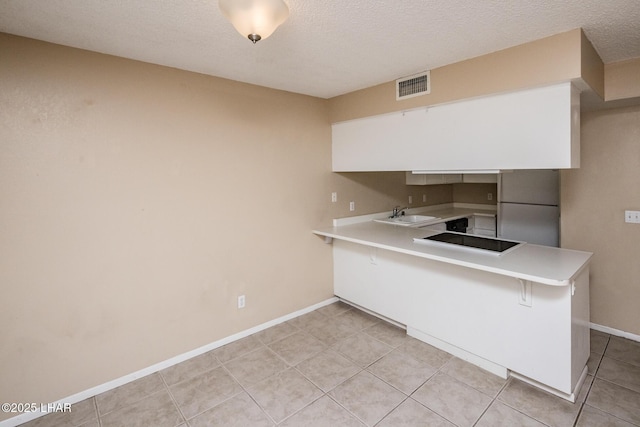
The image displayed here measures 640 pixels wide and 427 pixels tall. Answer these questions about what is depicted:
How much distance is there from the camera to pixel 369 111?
301cm

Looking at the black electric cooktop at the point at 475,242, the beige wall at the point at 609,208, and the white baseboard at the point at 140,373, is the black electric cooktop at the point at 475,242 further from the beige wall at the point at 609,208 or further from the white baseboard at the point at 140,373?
the white baseboard at the point at 140,373

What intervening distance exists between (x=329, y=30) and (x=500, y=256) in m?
1.87

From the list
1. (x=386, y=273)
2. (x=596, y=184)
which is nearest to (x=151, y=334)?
(x=386, y=273)

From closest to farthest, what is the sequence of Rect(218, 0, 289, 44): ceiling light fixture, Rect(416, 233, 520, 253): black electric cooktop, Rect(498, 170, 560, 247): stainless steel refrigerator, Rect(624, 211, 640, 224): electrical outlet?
Rect(218, 0, 289, 44): ceiling light fixture, Rect(416, 233, 520, 253): black electric cooktop, Rect(624, 211, 640, 224): electrical outlet, Rect(498, 170, 560, 247): stainless steel refrigerator

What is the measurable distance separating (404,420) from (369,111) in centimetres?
247

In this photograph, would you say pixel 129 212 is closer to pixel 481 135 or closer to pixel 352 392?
pixel 352 392

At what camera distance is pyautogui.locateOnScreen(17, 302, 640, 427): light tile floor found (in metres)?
1.92

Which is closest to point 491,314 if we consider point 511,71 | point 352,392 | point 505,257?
point 505,257

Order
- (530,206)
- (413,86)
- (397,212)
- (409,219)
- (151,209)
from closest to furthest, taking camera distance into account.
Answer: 1. (151,209)
2. (413,86)
3. (530,206)
4. (409,219)
5. (397,212)

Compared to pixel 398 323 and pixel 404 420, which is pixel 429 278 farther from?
pixel 404 420

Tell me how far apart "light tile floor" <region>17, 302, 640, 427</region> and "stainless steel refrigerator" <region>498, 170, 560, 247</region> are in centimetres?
118

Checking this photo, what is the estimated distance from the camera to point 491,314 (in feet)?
7.47

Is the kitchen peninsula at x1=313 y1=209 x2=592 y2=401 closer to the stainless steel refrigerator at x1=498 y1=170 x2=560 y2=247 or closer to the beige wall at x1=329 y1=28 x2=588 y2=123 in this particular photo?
the beige wall at x1=329 y1=28 x2=588 y2=123

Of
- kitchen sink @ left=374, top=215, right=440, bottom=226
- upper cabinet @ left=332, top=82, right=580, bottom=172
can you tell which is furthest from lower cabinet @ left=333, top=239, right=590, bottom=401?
kitchen sink @ left=374, top=215, right=440, bottom=226
